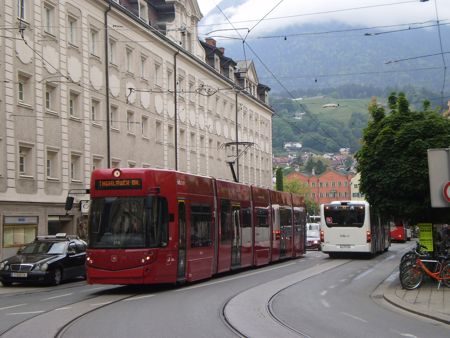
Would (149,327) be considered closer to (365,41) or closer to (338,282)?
(338,282)

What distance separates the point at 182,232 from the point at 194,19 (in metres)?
34.1

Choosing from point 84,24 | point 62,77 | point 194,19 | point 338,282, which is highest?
point 194,19

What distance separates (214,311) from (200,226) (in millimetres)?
6762

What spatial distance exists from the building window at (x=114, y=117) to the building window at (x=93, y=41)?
340 centimetres

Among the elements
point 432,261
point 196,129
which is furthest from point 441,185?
point 196,129

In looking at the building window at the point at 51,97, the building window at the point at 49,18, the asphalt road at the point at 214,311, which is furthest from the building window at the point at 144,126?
the asphalt road at the point at 214,311

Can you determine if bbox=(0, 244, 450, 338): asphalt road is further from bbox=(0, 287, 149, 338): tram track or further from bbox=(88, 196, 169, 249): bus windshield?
bbox=(88, 196, 169, 249): bus windshield

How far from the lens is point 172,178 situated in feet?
61.9

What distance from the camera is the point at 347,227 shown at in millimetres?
35438

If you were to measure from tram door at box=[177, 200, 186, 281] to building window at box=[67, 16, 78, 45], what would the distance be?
1695cm

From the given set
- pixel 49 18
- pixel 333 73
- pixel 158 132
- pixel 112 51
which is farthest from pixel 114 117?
pixel 333 73

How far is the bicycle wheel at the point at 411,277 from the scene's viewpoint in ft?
59.9

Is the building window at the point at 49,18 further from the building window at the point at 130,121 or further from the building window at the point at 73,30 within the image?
the building window at the point at 130,121

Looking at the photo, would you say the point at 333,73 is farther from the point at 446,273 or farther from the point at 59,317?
the point at 59,317
